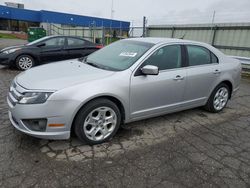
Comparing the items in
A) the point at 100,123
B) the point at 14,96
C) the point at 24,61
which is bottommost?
the point at 100,123

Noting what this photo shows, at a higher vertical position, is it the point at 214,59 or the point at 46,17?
the point at 46,17

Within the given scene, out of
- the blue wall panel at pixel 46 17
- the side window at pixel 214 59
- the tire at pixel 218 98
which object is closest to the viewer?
the side window at pixel 214 59

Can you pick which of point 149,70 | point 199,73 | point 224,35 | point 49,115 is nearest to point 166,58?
point 149,70

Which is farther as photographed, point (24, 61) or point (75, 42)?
point (75, 42)

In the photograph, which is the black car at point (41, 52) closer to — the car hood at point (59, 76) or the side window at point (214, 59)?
the car hood at point (59, 76)

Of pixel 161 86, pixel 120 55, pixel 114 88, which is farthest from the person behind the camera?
pixel 120 55

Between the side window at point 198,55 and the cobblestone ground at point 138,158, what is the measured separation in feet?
3.89

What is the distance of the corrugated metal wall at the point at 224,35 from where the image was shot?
30.9 ft

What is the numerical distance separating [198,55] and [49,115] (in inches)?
115

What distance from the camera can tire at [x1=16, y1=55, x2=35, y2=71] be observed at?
749 centimetres

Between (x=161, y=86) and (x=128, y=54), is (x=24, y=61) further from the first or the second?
(x=161, y=86)

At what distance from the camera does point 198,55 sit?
13.5 feet

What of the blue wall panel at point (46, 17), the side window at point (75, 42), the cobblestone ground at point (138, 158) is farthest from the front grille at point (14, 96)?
the blue wall panel at point (46, 17)

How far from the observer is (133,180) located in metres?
2.43
